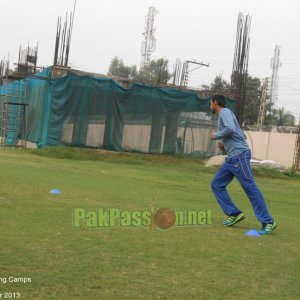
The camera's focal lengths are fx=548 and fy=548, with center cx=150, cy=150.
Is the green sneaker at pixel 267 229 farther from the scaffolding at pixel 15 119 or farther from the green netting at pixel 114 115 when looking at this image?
the scaffolding at pixel 15 119

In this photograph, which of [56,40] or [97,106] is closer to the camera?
[97,106]

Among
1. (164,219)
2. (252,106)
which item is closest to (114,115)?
(164,219)

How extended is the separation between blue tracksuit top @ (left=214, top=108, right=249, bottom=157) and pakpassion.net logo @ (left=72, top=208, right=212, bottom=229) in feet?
3.04

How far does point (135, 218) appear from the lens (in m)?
6.04

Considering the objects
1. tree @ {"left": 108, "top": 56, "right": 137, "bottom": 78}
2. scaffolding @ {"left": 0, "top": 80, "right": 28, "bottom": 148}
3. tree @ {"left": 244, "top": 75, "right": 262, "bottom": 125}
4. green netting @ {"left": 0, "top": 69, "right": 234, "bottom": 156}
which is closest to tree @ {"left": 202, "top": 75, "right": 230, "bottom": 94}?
green netting @ {"left": 0, "top": 69, "right": 234, "bottom": 156}

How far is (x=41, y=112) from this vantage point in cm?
1930

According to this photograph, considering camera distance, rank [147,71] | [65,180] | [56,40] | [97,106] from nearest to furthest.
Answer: [65,180], [97,106], [56,40], [147,71]

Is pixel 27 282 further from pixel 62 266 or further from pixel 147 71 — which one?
pixel 147 71

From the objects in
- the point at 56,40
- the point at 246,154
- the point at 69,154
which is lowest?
the point at 69,154

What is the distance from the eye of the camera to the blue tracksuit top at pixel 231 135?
596cm

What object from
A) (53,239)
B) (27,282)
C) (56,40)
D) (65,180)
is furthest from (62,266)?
(56,40)

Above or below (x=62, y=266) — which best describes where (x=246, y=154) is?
above

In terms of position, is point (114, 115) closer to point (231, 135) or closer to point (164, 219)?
point (231, 135)

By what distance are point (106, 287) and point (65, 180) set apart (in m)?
6.71
